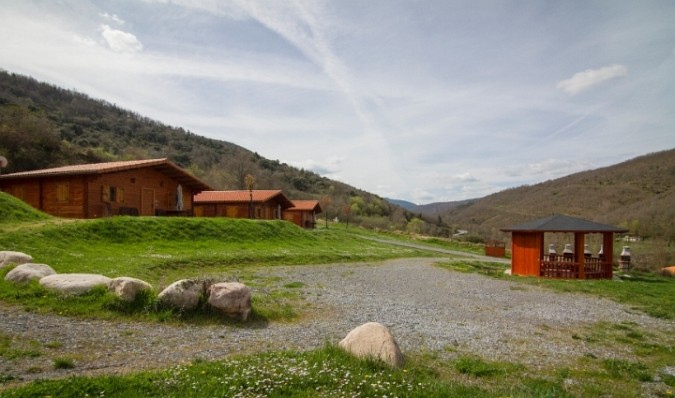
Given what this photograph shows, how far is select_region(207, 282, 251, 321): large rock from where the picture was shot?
9250mm

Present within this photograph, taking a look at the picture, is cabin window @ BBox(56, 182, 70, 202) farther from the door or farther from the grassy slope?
the grassy slope

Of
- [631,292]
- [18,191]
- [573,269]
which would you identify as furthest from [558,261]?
[18,191]

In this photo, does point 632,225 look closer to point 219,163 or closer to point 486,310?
point 486,310

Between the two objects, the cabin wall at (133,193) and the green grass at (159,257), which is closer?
the green grass at (159,257)

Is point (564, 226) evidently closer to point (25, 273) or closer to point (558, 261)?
point (558, 261)

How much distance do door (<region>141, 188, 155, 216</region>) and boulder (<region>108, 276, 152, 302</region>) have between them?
2112 centimetres

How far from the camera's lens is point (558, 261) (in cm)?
2278

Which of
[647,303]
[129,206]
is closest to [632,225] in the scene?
[647,303]

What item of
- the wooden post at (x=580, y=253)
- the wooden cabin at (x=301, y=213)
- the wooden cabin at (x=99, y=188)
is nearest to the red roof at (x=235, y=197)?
the wooden cabin at (x=301, y=213)

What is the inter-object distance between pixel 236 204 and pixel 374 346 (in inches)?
1485

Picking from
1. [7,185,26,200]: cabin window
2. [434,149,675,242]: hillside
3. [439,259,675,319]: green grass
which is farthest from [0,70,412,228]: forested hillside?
[439,259,675,319]: green grass

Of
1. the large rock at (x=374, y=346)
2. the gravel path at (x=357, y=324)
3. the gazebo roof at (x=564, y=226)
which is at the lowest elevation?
the gravel path at (x=357, y=324)

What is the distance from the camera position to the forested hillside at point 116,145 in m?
51.2

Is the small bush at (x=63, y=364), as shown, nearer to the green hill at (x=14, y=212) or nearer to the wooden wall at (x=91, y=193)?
the green hill at (x=14, y=212)
